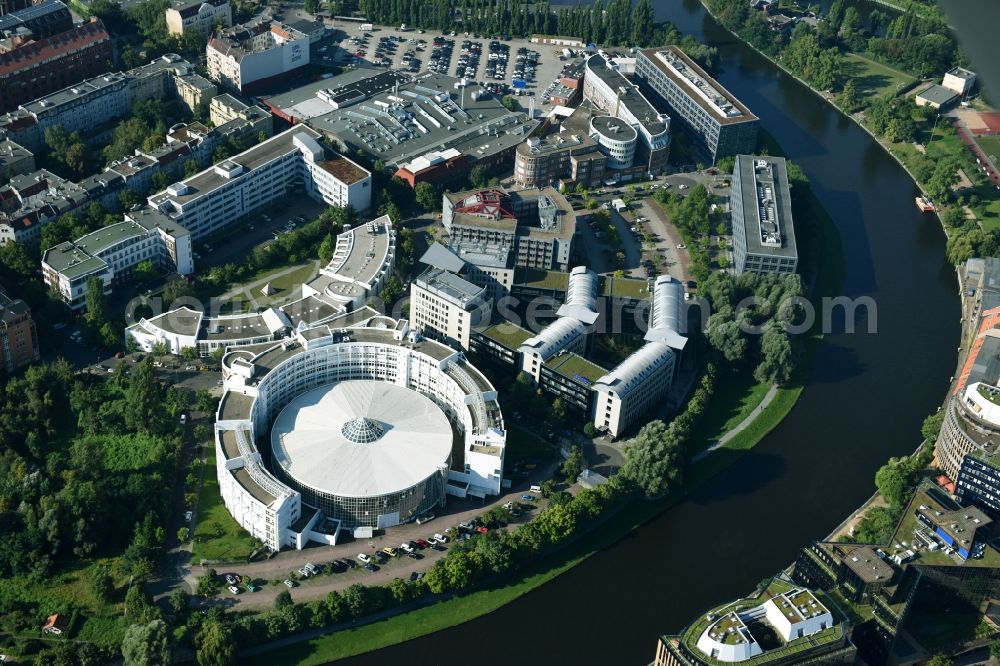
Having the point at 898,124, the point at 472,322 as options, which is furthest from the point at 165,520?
the point at 898,124

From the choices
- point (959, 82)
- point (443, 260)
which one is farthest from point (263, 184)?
point (959, 82)

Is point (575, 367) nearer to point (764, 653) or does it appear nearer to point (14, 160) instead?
point (764, 653)

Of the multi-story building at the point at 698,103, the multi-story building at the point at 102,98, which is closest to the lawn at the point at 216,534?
the multi-story building at the point at 102,98

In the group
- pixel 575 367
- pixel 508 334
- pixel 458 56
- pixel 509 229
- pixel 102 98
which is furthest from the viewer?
pixel 458 56

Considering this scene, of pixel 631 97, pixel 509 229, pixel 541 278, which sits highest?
pixel 631 97

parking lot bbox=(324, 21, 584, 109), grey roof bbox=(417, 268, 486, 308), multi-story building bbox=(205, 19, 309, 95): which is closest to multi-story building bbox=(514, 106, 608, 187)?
parking lot bbox=(324, 21, 584, 109)

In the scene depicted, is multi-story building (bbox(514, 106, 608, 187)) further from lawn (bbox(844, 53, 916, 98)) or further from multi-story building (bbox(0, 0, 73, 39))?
multi-story building (bbox(0, 0, 73, 39))

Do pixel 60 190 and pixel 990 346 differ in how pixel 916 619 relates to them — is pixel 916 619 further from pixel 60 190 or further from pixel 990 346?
pixel 60 190

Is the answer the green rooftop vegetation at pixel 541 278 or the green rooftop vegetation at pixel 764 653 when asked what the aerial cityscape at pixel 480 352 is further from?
the green rooftop vegetation at pixel 541 278
